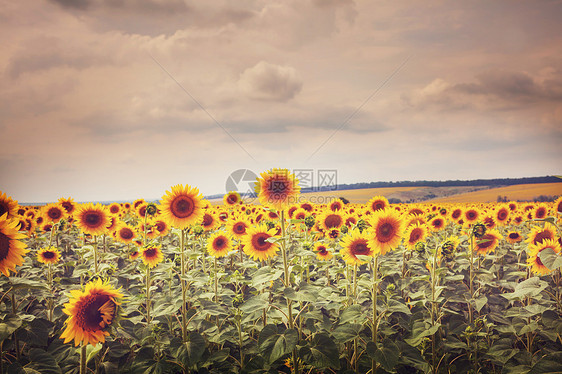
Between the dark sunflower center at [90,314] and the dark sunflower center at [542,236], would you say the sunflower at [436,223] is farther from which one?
the dark sunflower center at [90,314]

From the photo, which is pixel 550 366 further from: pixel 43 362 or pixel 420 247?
pixel 43 362

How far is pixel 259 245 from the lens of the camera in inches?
215

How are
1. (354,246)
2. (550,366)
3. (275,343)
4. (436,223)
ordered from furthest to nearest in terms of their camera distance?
(436,223) < (354,246) < (275,343) < (550,366)

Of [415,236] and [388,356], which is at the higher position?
[415,236]

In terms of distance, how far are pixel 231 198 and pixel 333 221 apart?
5.51m

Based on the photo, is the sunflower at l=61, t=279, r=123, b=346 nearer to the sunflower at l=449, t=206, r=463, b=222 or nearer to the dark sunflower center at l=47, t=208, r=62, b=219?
the dark sunflower center at l=47, t=208, r=62, b=219

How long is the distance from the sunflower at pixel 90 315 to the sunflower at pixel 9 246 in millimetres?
751

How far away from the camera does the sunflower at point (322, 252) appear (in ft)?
20.7

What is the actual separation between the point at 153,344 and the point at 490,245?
668 cm

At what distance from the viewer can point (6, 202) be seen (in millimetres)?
4215

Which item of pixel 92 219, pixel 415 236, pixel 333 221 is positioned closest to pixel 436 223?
pixel 415 236

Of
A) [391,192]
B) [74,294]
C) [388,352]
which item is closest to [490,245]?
[388,352]

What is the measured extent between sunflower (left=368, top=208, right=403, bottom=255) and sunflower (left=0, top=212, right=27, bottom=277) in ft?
13.7

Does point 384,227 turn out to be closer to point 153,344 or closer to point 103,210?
point 153,344
